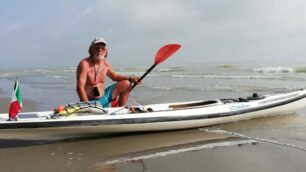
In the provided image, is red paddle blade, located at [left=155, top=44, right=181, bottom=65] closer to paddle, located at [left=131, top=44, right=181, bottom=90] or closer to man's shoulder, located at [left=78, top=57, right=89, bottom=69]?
paddle, located at [left=131, top=44, right=181, bottom=90]

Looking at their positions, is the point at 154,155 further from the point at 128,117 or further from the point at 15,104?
the point at 15,104

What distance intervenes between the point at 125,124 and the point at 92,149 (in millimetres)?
708

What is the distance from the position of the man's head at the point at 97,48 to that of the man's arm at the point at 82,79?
226 millimetres

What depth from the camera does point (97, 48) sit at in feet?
20.4

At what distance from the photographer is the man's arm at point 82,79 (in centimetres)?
604

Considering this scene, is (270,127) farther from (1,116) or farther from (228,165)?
(1,116)

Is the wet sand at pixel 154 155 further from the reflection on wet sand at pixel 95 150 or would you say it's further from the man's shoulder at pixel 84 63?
the man's shoulder at pixel 84 63

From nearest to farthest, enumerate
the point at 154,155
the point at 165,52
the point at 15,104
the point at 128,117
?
the point at 154,155
the point at 15,104
the point at 128,117
the point at 165,52

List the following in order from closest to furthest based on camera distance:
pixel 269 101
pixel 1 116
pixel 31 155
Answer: pixel 31 155 < pixel 1 116 < pixel 269 101

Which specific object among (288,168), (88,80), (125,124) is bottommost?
(288,168)

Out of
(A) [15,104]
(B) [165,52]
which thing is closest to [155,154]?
(A) [15,104]

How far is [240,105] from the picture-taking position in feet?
23.4

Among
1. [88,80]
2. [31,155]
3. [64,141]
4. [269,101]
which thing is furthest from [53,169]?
[269,101]

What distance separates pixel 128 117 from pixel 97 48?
1.22 meters
